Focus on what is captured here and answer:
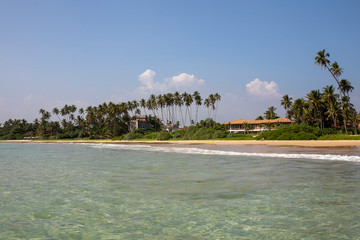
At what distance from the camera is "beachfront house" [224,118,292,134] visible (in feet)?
329

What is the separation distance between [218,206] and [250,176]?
556 cm

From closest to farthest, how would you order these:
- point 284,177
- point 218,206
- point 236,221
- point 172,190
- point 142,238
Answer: point 142,238, point 236,221, point 218,206, point 172,190, point 284,177

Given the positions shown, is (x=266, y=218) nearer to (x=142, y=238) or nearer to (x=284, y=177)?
(x=142, y=238)

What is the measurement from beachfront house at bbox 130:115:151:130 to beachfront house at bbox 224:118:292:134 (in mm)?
36374

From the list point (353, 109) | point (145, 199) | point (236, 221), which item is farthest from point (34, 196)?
point (353, 109)

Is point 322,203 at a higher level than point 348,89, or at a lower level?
lower

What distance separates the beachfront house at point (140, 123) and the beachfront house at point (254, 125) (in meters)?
36.4

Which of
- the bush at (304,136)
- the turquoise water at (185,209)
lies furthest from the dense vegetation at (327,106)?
the turquoise water at (185,209)

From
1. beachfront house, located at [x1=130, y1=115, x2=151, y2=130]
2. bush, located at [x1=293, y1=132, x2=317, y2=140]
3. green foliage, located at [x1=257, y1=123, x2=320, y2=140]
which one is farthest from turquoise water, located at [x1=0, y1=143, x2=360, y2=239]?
beachfront house, located at [x1=130, y1=115, x2=151, y2=130]

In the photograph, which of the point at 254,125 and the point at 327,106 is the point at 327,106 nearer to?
the point at 327,106

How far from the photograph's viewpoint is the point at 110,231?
18.0ft

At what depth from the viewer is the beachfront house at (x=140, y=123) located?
11709 cm

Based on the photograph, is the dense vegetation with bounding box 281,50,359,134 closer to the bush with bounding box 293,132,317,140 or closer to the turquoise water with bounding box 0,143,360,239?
the bush with bounding box 293,132,317,140

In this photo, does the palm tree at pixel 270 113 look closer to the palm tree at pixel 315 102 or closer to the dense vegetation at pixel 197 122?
the dense vegetation at pixel 197 122
